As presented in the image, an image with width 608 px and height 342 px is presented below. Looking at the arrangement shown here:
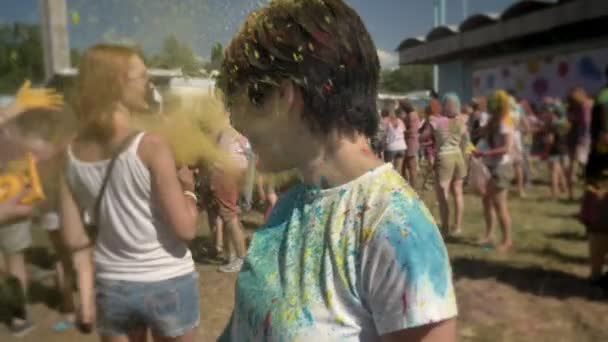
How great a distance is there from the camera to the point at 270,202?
5.08ft

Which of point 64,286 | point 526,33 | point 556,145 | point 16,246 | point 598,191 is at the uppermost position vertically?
point 526,33

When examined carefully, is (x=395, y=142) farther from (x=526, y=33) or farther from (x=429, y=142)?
(x=526, y=33)

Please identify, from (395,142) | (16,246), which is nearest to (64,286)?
(16,246)

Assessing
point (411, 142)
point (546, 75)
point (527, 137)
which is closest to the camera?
point (411, 142)

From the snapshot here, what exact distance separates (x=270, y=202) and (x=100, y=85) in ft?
1.82

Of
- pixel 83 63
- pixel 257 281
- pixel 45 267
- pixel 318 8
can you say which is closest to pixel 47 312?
pixel 45 267

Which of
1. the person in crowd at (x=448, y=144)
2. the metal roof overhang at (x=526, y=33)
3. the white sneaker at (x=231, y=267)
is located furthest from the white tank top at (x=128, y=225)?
the metal roof overhang at (x=526, y=33)

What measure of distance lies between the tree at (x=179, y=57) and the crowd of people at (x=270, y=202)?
0.12m

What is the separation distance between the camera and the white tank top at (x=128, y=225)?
60.6 inches

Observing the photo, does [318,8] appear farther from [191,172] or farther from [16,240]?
[16,240]

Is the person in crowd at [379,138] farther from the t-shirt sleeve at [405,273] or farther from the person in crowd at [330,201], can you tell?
the t-shirt sleeve at [405,273]

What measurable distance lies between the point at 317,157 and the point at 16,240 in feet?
8.82

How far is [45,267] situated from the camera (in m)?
3.96

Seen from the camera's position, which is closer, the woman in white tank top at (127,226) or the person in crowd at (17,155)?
the person in crowd at (17,155)
